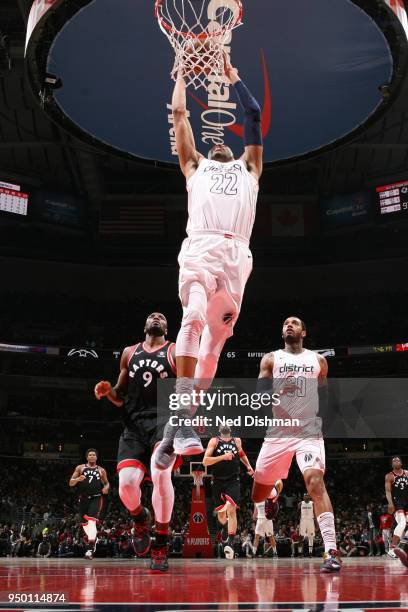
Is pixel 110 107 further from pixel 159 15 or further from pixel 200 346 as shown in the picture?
pixel 200 346

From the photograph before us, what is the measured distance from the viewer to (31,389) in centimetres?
2903

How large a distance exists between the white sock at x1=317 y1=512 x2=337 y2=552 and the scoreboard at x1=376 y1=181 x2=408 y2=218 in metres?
20.5

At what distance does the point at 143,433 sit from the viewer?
23.5ft

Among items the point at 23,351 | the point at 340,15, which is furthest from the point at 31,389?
the point at 340,15

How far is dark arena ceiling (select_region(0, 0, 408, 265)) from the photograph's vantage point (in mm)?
11680

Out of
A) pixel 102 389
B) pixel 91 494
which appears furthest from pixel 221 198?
pixel 91 494

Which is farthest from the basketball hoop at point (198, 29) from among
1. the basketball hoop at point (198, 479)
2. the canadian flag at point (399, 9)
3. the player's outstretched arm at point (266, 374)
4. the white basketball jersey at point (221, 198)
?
the basketball hoop at point (198, 479)

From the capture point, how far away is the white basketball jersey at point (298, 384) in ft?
22.6

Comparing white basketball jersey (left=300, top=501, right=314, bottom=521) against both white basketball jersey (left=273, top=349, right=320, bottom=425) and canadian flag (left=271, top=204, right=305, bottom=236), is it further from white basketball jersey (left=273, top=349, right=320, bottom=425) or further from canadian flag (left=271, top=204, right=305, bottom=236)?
canadian flag (left=271, top=204, right=305, bottom=236)

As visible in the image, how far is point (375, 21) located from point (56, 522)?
1736cm

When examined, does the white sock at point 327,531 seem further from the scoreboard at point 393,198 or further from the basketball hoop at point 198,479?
the scoreboard at point 393,198

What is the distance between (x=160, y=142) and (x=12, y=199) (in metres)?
14.6

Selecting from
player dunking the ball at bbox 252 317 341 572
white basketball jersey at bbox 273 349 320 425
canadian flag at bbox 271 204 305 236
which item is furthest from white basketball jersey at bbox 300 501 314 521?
canadian flag at bbox 271 204 305 236

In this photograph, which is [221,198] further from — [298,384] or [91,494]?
[91,494]
